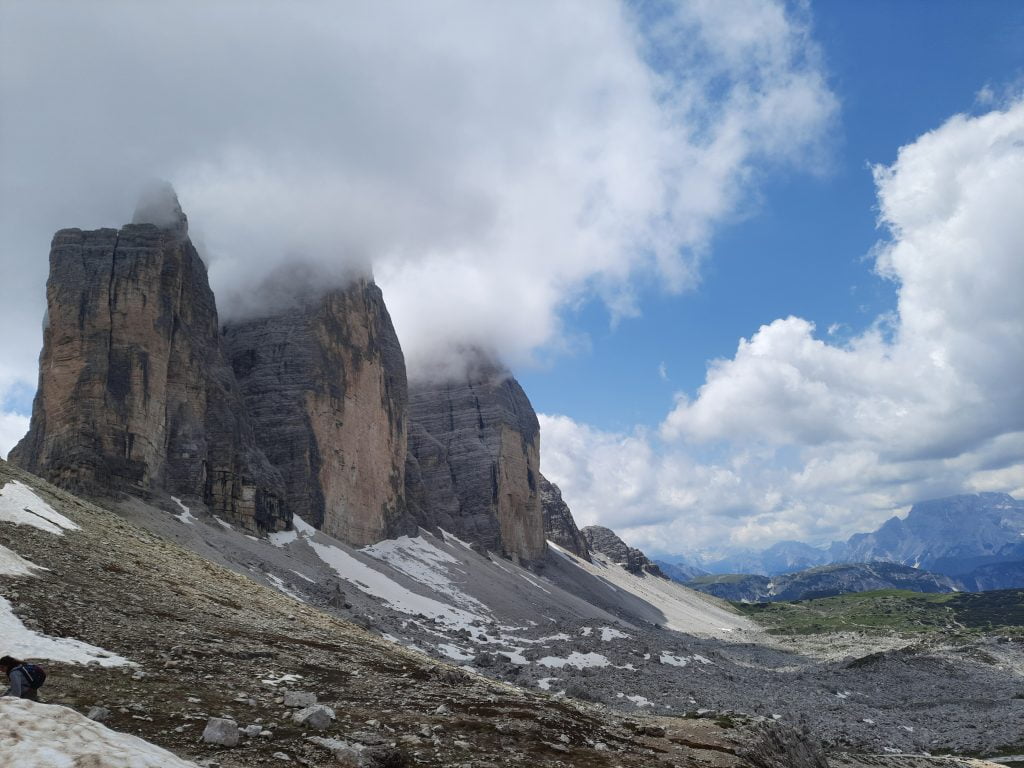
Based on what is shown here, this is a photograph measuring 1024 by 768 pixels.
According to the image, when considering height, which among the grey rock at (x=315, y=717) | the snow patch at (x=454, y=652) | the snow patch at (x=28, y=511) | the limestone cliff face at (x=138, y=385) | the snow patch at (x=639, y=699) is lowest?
the snow patch at (x=454, y=652)

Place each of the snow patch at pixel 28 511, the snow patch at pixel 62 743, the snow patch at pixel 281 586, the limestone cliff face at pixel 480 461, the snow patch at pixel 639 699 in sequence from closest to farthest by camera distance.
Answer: the snow patch at pixel 62 743
the snow patch at pixel 28 511
the snow patch at pixel 639 699
the snow patch at pixel 281 586
the limestone cliff face at pixel 480 461

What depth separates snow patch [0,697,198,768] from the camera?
7676mm

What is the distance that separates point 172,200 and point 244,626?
72.7 m

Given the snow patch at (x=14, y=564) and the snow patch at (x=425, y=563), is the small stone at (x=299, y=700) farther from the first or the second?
the snow patch at (x=425, y=563)

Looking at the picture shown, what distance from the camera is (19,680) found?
1121 cm

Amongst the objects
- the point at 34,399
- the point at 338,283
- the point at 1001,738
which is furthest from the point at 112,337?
the point at 1001,738

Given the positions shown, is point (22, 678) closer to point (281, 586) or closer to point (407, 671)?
point (407, 671)

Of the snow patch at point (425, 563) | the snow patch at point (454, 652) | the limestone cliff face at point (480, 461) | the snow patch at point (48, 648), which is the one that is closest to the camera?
the snow patch at point (48, 648)

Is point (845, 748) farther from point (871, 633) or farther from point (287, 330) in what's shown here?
point (871, 633)

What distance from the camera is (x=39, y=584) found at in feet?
68.2

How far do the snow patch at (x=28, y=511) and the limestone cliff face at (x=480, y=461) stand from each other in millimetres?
90286

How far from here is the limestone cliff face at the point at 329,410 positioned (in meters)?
96.5

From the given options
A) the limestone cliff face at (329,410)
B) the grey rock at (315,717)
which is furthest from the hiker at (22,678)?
the limestone cliff face at (329,410)

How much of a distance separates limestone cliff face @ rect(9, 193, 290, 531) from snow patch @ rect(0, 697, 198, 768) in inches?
2425
